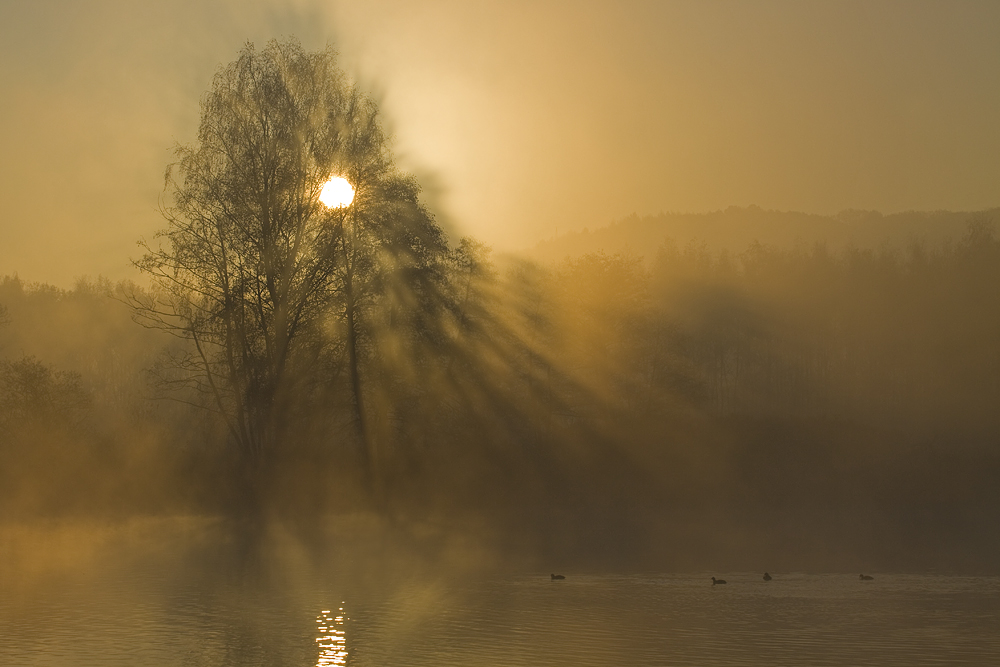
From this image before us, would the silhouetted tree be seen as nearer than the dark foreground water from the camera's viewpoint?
No

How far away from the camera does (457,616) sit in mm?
18328

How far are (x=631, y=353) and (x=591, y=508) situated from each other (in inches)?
724

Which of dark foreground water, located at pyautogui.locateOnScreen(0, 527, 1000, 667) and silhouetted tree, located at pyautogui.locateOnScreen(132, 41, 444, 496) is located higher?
silhouetted tree, located at pyautogui.locateOnScreen(132, 41, 444, 496)

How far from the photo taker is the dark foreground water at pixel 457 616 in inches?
587

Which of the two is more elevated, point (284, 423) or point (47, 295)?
point (47, 295)

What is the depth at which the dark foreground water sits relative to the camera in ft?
48.9

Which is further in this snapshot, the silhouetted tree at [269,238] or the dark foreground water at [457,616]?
the silhouetted tree at [269,238]

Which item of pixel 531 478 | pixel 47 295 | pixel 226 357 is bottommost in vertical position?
pixel 531 478

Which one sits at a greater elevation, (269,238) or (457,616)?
(269,238)

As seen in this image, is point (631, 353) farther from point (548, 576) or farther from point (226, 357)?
point (548, 576)

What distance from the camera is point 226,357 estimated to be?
33250 millimetres

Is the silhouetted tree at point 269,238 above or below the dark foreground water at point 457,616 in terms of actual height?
above

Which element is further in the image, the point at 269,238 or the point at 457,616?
the point at 269,238

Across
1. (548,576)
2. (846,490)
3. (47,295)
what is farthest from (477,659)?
(47,295)
